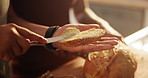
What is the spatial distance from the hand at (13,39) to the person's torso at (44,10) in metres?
0.32

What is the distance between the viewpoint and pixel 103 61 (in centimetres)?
85

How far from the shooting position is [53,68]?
976 mm

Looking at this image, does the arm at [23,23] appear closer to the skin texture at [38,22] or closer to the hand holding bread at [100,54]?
the skin texture at [38,22]

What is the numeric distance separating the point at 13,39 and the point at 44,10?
38 cm

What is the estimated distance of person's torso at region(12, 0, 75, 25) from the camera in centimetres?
98

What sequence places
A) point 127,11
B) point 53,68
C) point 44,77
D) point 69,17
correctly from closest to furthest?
point 44,77 → point 53,68 → point 69,17 → point 127,11

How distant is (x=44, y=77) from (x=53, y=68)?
0.11m

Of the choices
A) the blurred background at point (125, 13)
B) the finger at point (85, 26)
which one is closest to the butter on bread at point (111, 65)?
the finger at point (85, 26)

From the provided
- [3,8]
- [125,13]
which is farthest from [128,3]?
[3,8]

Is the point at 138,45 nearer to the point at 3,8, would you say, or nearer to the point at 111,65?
the point at 111,65

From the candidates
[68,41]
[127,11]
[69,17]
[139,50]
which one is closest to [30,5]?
[69,17]

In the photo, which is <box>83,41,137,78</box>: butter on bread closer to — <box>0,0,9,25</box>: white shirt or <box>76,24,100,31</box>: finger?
<box>76,24,100,31</box>: finger

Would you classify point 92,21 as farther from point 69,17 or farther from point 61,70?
point 61,70

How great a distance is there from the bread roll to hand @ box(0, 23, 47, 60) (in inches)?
6.6
